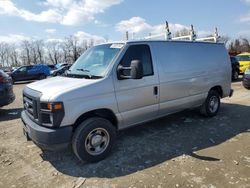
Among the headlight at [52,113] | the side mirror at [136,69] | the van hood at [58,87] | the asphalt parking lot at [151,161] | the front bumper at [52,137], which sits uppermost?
the side mirror at [136,69]

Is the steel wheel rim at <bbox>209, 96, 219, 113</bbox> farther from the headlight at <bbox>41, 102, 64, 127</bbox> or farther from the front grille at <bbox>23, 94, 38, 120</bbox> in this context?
the front grille at <bbox>23, 94, 38, 120</bbox>

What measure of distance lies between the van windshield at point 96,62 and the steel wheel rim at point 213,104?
11.5 ft

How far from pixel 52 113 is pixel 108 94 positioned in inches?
41.0

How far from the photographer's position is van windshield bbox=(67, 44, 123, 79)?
15.5 ft

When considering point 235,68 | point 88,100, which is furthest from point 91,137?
point 235,68

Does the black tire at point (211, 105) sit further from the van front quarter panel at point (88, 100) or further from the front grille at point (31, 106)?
the front grille at point (31, 106)

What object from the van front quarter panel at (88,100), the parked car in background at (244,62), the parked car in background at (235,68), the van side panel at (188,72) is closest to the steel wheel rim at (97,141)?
the van front quarter panel at (88,100)

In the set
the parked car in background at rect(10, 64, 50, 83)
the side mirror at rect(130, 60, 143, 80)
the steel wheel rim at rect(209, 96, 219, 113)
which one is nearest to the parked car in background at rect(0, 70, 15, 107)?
the side mirror at rect(130, 60, 143, 80)

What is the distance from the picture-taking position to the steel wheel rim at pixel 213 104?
7.12m

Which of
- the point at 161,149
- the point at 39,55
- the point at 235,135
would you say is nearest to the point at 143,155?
the point at 161,149

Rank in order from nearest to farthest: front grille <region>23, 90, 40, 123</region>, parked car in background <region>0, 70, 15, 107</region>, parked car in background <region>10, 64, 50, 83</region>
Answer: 1. front grille <region>23, 90, 40, 123</region>
2. parked car in background <region>0, 70, 15, 107</region>
3. parked car in background <region>10, 64, 50, 83</region>

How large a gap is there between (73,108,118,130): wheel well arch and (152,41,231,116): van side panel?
1216 millimetres

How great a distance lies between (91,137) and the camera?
446 centimetres

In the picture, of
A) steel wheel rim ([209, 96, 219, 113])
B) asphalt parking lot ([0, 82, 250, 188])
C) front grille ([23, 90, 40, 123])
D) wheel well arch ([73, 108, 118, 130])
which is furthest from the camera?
steel wheel rim ([209, 96, 219, 113])
